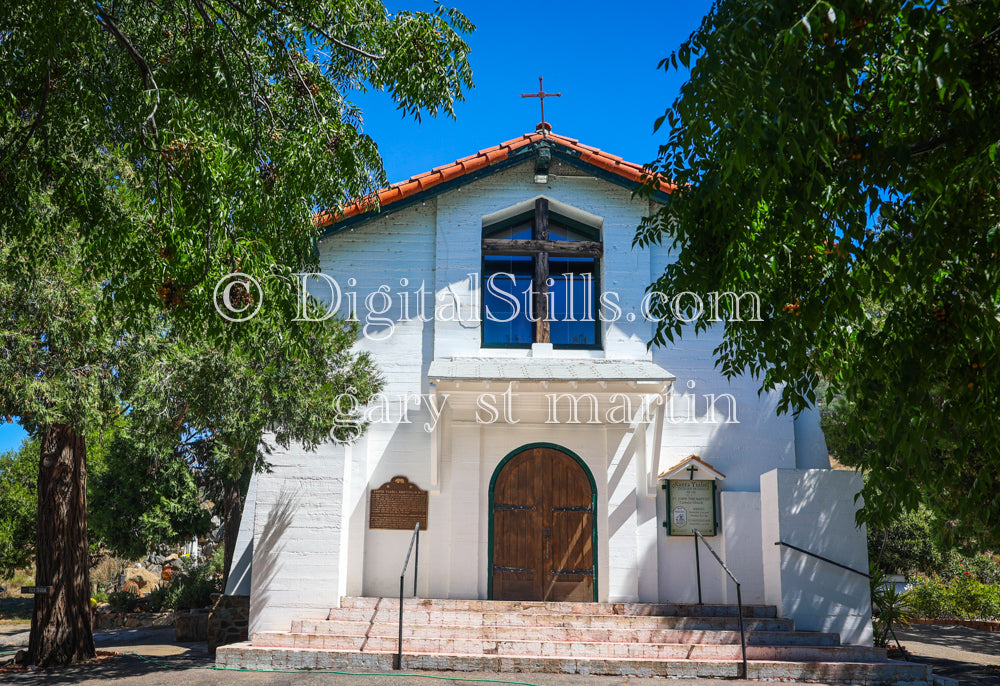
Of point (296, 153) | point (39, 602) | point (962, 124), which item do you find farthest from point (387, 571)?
point (962, 124)

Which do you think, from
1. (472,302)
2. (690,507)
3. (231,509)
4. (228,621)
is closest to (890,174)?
(690,507)

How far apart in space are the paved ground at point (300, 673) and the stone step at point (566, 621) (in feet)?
5.02

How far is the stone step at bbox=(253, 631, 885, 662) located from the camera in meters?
9.41

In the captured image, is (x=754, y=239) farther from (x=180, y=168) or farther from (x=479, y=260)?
(x=479, y=260)

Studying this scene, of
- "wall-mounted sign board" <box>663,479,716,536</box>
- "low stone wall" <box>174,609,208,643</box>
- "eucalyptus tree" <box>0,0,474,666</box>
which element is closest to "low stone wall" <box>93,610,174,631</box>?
"low stone wall" <box>174,609,208,643</box>

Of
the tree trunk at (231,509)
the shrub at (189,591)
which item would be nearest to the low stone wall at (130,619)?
the shrub at (189,591)

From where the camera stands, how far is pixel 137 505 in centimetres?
1806

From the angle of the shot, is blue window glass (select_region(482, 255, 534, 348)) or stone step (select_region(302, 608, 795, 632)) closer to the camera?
stone step (select_region(302, 608, 795, 632))

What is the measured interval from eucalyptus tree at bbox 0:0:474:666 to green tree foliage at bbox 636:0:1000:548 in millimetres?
2655

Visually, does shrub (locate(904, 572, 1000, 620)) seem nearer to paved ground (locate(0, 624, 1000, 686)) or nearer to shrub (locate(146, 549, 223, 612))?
paved ground (locate(0, 624, 1000, 686))

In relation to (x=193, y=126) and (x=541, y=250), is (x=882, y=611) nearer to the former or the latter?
(x=541, y=250)

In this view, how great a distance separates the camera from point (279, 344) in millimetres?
A: 6715

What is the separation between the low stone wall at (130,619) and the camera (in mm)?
17797

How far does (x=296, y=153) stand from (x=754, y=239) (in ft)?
10.6
